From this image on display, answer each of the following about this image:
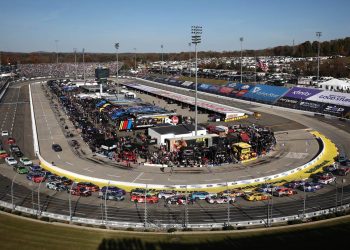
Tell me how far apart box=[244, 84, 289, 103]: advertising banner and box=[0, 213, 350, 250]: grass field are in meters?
55.8

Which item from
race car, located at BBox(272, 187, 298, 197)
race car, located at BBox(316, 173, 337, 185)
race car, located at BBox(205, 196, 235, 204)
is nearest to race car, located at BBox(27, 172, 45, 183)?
race car, located at BBox(205, 196, 235, 204)

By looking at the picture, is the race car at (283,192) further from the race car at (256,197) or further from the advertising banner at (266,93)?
the advertising banner at (266,93)

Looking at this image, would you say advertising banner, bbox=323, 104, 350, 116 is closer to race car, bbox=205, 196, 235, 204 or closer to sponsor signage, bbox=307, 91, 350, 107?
sponsor signage, bbox=307, 91, 350, 107

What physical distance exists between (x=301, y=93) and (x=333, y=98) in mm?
7723

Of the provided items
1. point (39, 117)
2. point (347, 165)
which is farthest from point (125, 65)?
point (347, 165)

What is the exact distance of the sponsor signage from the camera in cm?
6681

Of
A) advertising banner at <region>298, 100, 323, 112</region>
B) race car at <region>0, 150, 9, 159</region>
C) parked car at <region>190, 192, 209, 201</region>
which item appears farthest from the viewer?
advertising banner at <region>298, 100, 323, 112</region>

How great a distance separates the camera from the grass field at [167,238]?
2239cm

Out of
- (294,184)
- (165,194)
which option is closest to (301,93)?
(294,184)

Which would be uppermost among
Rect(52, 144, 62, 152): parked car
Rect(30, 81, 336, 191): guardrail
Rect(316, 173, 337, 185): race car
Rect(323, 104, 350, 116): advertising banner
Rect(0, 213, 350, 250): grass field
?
Rect(323, 104, 350, 116): advertising banner

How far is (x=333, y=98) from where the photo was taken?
6925 cm

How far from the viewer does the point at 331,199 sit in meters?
29.8

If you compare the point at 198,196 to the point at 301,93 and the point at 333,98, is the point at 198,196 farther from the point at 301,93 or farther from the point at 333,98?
the point at 301,93

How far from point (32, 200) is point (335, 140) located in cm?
3874
